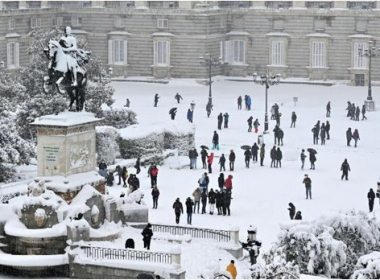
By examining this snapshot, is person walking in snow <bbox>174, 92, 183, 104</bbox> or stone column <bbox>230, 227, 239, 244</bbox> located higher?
person walking in snow <bbox>174, 92, 183, 104</bbox>

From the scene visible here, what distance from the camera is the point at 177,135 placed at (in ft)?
190

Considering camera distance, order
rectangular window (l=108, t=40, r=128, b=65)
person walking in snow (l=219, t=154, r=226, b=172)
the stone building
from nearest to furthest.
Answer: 1. person walking in snow (l=219, t=154, r=226, b=172)
2. the stone building
3. rectangular window (l=108, t=40, r=128, b=65)

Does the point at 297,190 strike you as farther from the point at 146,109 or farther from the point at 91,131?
the point at 146,109

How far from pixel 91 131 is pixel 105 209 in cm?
221

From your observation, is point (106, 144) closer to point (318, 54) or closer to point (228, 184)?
point (228, 184)

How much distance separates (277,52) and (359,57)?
5373 millimetres

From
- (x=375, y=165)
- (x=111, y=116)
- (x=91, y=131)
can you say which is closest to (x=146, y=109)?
(x=111, y=116)

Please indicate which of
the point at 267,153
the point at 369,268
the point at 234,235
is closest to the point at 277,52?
the point at 267,153

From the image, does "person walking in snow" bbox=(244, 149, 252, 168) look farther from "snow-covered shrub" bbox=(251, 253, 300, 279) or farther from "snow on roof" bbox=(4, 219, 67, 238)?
"snow-covered shrub" bbox=(251, 253, 300, 279)

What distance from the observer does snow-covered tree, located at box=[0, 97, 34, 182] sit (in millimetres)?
49809

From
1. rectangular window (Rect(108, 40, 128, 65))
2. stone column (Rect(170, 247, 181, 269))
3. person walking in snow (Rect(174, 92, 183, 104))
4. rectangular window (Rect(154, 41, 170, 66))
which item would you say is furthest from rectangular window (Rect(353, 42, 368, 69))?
stone column (Rect(170, 247, 181, 269))

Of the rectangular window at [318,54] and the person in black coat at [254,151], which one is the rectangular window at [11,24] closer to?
the rectangular window at [318,54]

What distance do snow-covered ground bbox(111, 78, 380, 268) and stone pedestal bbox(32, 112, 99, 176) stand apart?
5.83 meters

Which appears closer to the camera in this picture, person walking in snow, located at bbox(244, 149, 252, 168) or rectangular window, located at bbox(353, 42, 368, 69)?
person walking in snow, located at bbox(244, 149, 252, 168)
